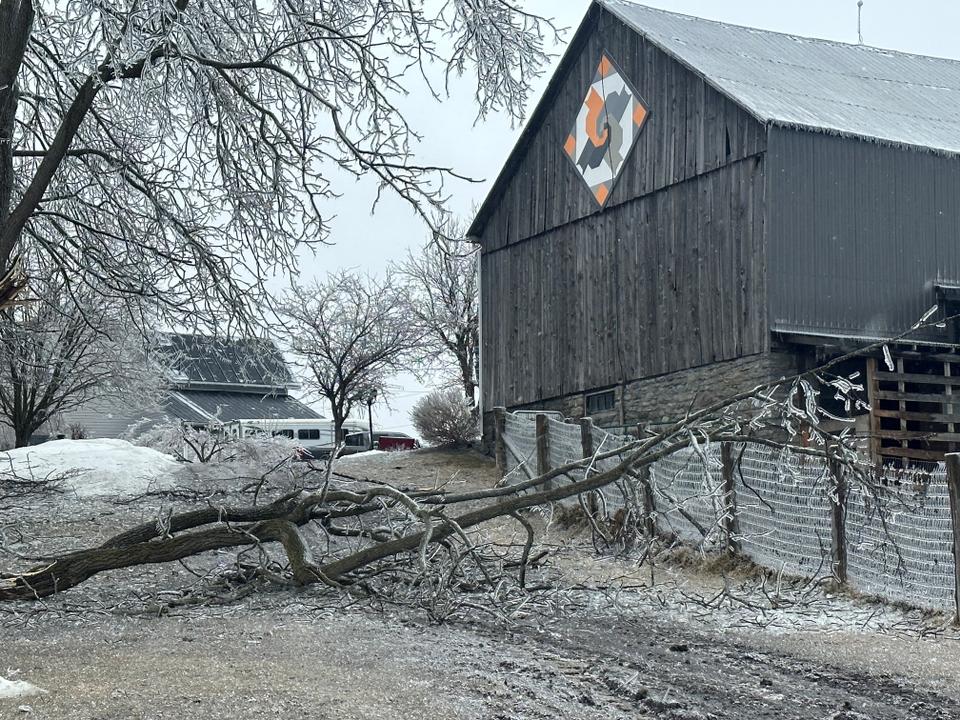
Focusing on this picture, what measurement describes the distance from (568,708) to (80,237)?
28.3 feet

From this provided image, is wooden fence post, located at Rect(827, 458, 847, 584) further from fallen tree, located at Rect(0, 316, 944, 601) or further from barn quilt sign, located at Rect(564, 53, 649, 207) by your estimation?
barn quilt sign, located at Rect(564, 53, 649, 207)

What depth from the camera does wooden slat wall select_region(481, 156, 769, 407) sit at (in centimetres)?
2070

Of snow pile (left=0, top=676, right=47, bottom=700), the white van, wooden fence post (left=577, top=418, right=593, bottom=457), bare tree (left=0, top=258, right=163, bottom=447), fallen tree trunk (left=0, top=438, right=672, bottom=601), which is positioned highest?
bare tree (left=0, top=258, right=163, bottom=447)

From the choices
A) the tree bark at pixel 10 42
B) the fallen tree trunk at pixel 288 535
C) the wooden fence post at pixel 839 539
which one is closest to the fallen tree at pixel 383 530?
the fallen tree trunk at pixel 288 535

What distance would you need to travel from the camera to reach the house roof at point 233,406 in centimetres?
4859

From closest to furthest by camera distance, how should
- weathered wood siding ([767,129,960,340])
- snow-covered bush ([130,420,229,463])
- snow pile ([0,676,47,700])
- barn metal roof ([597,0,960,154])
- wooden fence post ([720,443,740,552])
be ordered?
snow pile ([0,676,47,700]) < wooden fence post ([720,443,740,552]) < snow-covered bush ([130,420,229,463]) < weathered wood siding ([767,129,960,340]) < barn metal roof ([597,0,960,154])

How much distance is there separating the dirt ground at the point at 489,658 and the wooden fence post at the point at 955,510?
0.34m

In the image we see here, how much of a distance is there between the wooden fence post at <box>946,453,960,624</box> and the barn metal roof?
10861 mm

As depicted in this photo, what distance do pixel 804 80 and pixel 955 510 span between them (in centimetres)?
1545

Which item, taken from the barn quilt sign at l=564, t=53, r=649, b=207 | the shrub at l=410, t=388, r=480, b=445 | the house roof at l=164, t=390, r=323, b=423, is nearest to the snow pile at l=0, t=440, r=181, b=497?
the barn quilt sign at l=564, t=53, r=649, b=207

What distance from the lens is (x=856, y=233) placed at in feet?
68.8

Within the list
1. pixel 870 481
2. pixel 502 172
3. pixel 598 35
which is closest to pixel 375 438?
pixel 502 172

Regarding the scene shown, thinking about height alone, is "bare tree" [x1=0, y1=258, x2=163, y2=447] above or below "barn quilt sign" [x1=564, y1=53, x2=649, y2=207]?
below

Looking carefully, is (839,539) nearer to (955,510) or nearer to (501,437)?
(955,510)
